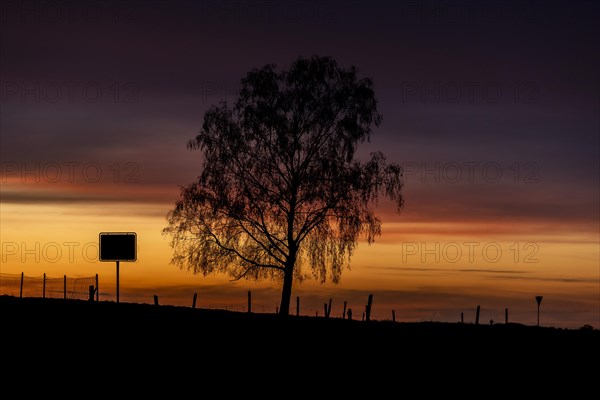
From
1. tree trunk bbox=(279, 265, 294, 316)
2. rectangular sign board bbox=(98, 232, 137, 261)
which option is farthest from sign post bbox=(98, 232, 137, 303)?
tree trunk bbox=(279, 265, 294, 316)

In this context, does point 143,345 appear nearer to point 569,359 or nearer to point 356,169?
point 569,359

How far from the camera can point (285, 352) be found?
33.9 meters

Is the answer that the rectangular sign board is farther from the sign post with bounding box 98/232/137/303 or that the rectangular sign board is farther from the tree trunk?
the tree trunk

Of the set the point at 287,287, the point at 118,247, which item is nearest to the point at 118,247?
the point at 118,247

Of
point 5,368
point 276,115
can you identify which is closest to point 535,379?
point 5,368

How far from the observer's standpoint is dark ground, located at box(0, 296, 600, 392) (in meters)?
28.1

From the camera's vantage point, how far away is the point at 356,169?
A: 55000mm

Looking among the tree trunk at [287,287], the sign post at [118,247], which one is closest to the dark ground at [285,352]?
the tree trunk at [287,287]

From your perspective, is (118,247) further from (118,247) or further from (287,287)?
(287,287)

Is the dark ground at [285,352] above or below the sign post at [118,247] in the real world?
below

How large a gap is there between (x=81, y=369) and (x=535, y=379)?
1454cm

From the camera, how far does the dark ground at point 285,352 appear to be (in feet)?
92.2

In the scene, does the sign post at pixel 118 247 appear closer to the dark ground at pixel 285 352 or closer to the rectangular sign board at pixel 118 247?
the rectangular sign board at pixel 118 247

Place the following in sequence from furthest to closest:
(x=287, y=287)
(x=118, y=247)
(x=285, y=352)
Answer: (x=118, y=247), (x=287, y=287), (x=285, y=352)
